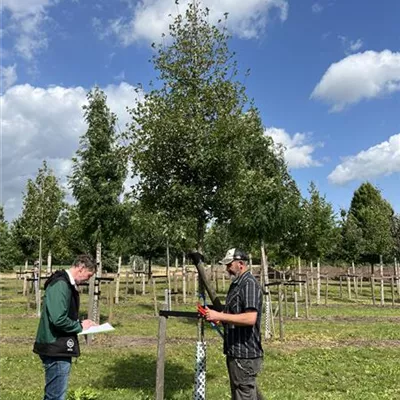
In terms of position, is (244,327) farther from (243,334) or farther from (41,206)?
(41,206)

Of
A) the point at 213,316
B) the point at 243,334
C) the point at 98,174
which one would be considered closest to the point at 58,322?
the point at 213,316

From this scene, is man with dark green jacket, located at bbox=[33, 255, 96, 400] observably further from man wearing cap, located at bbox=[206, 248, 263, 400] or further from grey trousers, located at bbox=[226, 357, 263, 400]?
Answer: grey trousers, located at bbox=[226, 357, 263, 400]

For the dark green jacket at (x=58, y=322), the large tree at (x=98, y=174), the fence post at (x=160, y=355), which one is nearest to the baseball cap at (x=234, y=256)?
the fence post at (x=160, y=355)

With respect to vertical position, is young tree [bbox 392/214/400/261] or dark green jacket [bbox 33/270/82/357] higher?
young tree [bbox 392/214/400/261]

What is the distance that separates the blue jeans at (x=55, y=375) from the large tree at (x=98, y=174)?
14.1 meters

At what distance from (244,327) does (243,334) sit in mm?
80

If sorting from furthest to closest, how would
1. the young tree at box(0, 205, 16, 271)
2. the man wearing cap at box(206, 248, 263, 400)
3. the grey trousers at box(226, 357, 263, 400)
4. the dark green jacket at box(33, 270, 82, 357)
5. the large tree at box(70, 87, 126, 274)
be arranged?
1. the young tree at box(0, 205, 16, 271)
2. the large tree at box(70, 87, 126, 274)
3. the grey trousers at box(226, 357, 263, 400)
4. the man wearing cap at box(206, 248, 263, 400)
5. the dark green jacket at box(33, 270, 82, 357)

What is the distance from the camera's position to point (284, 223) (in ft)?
61.5

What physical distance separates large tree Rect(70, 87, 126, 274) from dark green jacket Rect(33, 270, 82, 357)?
13953mm

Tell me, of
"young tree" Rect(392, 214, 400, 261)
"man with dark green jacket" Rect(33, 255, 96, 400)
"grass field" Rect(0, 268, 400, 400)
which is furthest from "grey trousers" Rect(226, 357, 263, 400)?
"young tree" Rect(392, 214, 400, 261)

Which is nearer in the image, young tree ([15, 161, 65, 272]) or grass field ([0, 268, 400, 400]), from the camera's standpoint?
grass field ([0, 268, 400, 400])

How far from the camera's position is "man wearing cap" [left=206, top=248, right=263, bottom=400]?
207 inches

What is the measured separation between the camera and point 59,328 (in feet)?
16.4

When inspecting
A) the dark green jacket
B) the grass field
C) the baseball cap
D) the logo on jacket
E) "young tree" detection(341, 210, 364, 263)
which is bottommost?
the grass field
